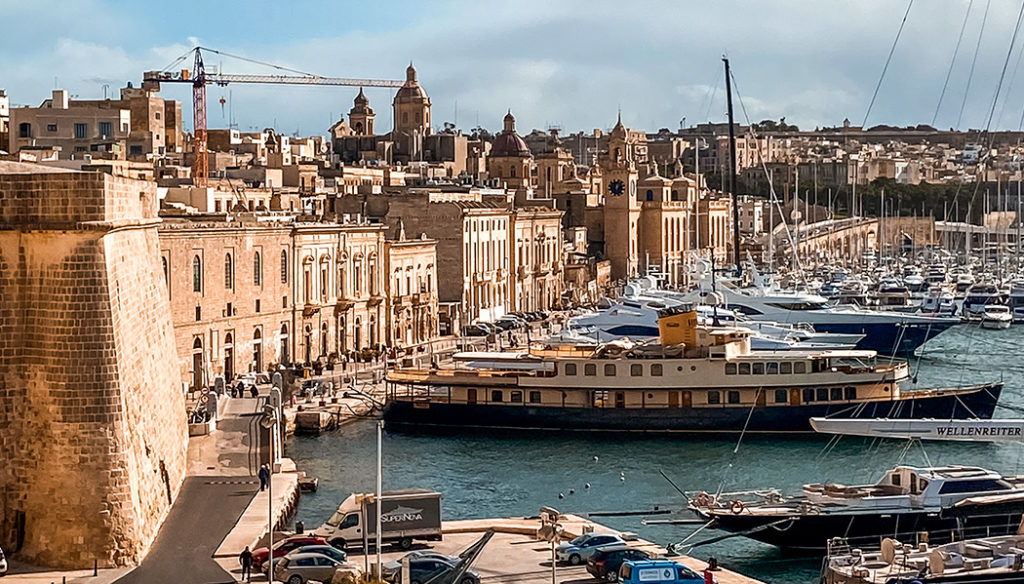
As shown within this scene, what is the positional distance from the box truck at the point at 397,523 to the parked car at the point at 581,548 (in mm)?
2173

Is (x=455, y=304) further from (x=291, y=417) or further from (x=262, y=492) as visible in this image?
(x=262, y=492)

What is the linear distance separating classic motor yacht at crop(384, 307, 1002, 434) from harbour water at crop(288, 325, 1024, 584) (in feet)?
2.07

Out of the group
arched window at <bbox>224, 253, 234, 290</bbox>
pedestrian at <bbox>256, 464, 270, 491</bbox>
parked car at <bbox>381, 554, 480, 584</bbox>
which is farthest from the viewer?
arched window at <bbox>224, 253, 234, 290</bbox>

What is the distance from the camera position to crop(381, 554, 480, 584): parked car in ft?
71.6

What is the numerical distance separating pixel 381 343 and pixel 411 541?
1149 inches

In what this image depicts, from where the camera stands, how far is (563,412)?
4275 cm

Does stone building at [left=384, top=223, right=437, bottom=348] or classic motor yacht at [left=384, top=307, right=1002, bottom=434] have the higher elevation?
stone building at [left=384, top=223, right=437, bottom=348]

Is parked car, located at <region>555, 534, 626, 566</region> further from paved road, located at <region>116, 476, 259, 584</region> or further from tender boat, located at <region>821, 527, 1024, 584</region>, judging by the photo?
paved road, located at <region>116, 476, 259, 584</region>

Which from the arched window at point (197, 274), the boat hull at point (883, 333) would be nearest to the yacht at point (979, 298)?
the boat hull at point (883, 333)

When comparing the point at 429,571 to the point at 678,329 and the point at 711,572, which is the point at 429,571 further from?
the point at 678,329

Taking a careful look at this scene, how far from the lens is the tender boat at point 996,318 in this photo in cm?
6975

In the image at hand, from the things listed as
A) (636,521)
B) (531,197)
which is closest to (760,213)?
(531,197)

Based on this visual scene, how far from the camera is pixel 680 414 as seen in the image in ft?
138

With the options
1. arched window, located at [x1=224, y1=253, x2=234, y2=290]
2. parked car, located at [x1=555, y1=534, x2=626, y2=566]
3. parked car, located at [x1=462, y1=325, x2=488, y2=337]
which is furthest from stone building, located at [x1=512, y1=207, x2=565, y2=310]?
parked car, located at [x1=555, y1=534, x2=626, y2=566]
